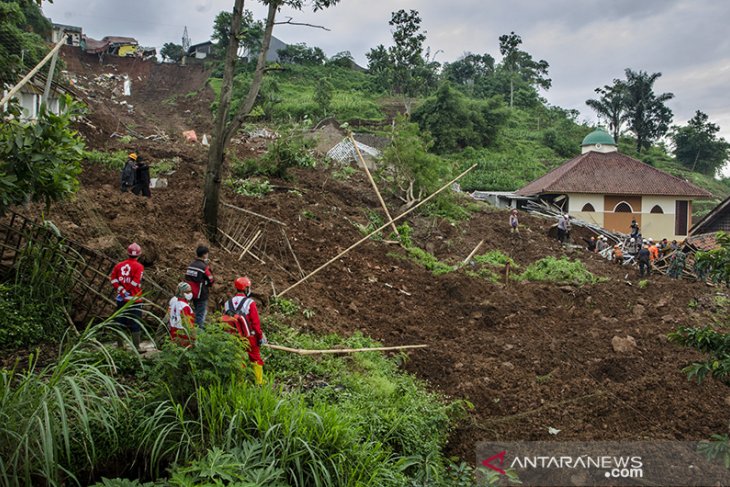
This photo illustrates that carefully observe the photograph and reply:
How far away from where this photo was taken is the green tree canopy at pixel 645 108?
4917 centimetres

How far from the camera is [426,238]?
18.5 meters

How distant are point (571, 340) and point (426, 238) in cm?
868

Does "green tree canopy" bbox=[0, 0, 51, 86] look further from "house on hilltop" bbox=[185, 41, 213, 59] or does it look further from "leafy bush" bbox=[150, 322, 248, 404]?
"house on hilltop" bbox=[185, 41, 213, 59]

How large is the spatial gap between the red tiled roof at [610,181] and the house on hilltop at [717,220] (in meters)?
5.88

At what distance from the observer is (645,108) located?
165 feet

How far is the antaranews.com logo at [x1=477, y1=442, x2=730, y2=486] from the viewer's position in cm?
556

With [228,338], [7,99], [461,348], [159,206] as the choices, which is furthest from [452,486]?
[159,206]

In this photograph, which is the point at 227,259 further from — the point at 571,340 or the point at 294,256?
the point at 571,340

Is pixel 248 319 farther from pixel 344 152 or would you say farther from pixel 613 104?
pixel 613 104

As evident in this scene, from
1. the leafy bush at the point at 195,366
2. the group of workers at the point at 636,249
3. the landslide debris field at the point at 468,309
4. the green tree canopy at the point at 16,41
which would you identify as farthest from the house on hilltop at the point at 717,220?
the leafy bush at the point at 195,366

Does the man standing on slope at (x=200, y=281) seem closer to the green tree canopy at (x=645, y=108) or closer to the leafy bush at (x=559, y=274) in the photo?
the leafy bush at (x=559, y=274)

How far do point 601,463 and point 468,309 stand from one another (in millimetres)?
5918

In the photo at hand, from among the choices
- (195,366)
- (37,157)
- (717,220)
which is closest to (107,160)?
(37,157)

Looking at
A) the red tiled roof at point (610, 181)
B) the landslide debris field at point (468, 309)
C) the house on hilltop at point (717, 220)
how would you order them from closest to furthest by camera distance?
the landslide debris field at point (468, 309), the house on hilltop at point (717, 220), the red tiled roof at point (610, 181)
